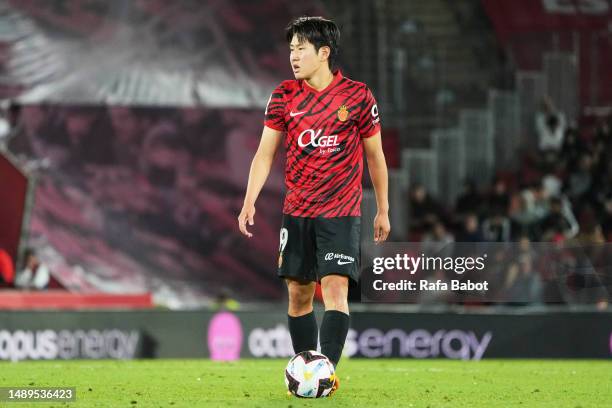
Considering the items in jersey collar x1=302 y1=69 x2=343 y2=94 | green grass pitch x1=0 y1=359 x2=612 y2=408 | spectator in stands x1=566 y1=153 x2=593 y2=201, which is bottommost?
green grass pitch x1=0 y1=359 x2=612 y2=408

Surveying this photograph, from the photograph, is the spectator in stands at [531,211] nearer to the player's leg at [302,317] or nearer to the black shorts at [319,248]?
the player's leg at [302,317]

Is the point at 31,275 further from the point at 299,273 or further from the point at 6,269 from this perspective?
the point at 299,273

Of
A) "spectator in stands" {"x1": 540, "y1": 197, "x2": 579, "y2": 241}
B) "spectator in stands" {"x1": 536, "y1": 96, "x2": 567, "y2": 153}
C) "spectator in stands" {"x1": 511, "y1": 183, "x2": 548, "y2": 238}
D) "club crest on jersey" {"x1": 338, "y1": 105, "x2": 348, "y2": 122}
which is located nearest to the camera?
"club crest on jersey" {"x1": 338, "y1": 105, "x2": 348, "y2": 122}

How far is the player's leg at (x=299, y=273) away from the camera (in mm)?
7148

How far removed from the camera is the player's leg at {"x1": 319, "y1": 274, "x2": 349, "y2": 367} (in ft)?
23.1

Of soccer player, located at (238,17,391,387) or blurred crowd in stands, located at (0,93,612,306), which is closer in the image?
soccer player, located at (238,17,391,387)

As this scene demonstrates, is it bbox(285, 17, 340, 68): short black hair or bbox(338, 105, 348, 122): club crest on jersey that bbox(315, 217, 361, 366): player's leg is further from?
bbox(285, 17, 340, 68): short black hair

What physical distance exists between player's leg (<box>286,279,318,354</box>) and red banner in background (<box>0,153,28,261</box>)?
12.1m

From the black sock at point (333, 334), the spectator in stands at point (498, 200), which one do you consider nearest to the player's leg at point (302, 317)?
the black sock at point (333, 334)

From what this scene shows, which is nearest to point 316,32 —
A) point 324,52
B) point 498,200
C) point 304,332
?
point 324,52

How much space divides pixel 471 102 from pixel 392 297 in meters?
12.9

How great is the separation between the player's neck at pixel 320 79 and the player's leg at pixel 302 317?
1148mm

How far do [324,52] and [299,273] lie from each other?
129 cm

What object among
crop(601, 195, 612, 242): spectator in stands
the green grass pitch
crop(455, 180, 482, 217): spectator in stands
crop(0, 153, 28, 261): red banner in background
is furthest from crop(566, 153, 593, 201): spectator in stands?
crop(0, 153, 28, 261): red banner in background
